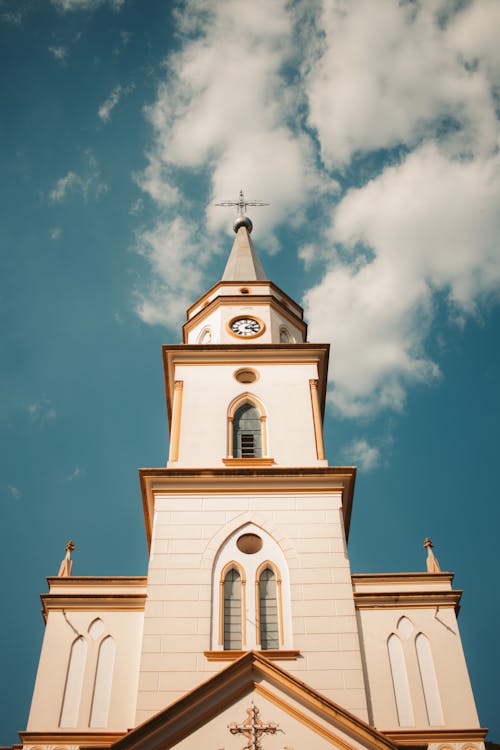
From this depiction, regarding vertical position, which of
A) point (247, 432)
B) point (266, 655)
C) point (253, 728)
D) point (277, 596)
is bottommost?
point (253, 728)

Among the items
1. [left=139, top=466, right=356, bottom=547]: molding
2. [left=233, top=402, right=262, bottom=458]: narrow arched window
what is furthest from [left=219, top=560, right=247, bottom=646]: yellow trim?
[left=233, top=402, right=262, bottom=458]: narrow arched window

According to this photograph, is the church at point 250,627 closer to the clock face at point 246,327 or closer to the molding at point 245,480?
the molding at point 245,480

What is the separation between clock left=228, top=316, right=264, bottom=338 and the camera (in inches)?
1059

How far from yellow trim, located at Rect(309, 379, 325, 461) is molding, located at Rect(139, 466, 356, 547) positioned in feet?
3.50

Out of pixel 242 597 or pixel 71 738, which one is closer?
pixel 71 738

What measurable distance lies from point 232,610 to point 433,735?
5169mm

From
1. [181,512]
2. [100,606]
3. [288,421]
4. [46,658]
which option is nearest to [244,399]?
[288,421]

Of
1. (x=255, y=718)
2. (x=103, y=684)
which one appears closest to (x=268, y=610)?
(x=255, y=718)

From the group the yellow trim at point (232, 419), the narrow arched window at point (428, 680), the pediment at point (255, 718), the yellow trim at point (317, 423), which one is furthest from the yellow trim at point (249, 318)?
the pediment at point (255, 718)

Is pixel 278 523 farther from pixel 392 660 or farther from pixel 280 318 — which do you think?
pixel 280 318

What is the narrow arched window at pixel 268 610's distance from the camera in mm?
Answer: 17938

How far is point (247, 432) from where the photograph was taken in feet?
75.8

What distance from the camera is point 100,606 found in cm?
1903

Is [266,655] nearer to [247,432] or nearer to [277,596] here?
[277,596]
